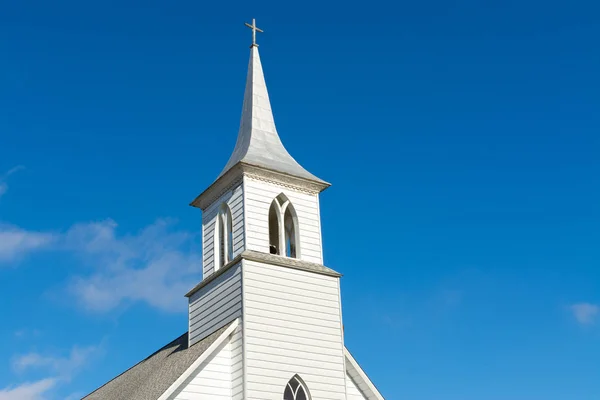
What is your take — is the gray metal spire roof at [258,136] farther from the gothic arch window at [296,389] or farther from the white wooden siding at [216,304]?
the gothic arch window at [296,389]

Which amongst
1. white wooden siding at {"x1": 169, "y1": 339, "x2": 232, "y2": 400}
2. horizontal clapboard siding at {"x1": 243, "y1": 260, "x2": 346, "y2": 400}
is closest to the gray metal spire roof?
horizontal clapboard siding at {"x1": 243, "y1": 260, "x2": 346, "y2": 400}

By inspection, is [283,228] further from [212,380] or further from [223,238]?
[212,380]

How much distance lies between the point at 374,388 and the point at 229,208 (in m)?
7.81

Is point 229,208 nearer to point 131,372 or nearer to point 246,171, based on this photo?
point 246,171

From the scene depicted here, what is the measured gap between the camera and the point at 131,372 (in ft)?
108

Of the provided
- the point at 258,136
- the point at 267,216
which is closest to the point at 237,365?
the point at 267,216

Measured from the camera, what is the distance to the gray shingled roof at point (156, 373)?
24277mm

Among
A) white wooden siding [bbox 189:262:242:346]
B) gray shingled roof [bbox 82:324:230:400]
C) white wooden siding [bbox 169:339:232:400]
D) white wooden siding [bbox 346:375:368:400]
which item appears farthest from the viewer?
white wooden siding [bbox 346:375:368:400]

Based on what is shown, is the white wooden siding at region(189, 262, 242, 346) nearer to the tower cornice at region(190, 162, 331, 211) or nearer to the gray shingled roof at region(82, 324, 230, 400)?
the gray shingled roof at region(82, 324, 230, 400)

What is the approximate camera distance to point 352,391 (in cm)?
2736

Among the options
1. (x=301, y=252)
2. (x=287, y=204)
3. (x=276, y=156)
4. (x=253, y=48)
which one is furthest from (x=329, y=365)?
(x=253, y=48)

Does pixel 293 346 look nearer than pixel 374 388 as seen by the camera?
Yes

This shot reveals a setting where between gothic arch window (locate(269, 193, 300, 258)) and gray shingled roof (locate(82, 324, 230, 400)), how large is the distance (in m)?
3.93

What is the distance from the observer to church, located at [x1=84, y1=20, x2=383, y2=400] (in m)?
24.7
